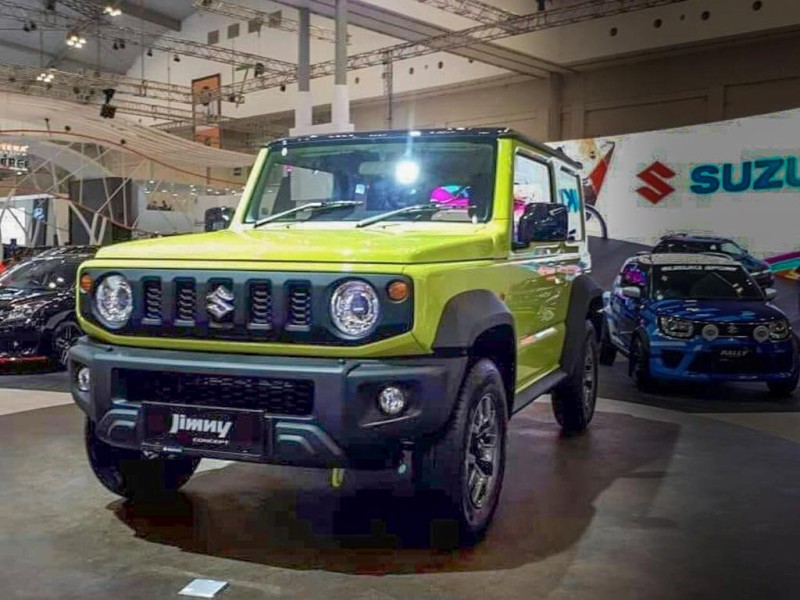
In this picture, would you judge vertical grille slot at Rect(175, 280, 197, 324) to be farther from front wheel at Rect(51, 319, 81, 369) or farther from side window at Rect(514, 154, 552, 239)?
front wheel at Rect(51, 319, 81, 369)

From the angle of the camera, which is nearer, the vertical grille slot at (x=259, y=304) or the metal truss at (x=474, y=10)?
the vertical grille slot at (x=259, y=304)

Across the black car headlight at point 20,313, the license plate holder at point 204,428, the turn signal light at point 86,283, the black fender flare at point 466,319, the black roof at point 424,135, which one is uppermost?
the black roof at point 424,135

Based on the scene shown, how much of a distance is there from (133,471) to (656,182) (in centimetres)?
1202

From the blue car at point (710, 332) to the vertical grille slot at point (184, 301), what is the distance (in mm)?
5211

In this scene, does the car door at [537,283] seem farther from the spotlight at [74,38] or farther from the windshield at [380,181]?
the spotlight at [74,38]

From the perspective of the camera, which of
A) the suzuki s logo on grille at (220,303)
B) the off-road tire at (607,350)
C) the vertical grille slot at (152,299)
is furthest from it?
the off-road tire at (607,350)

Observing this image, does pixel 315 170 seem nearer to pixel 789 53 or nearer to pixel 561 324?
pixel 561 324

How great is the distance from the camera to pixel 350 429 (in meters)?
2.98

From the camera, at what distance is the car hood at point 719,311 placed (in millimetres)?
7266

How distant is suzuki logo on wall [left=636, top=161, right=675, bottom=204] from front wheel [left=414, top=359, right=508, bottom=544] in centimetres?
1136

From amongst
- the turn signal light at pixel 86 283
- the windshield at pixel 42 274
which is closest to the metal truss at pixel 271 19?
the windshield at pixel 42 274

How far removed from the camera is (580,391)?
5.66 metres

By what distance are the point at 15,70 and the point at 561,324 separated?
24978 millimetres

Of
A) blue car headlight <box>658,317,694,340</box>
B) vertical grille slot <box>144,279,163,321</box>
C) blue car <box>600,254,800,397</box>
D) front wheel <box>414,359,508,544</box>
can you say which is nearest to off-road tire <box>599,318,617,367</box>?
blue car <box>600,254,800,397</box>
